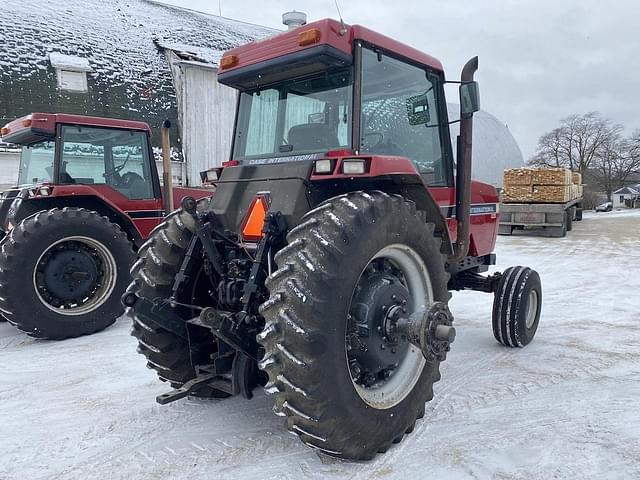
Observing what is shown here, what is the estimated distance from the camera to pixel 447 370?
425cm

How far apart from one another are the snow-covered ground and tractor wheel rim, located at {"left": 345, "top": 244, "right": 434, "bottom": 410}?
297mm

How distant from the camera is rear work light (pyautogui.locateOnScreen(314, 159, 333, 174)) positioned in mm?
2904

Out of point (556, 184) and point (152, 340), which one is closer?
point (152, 340)

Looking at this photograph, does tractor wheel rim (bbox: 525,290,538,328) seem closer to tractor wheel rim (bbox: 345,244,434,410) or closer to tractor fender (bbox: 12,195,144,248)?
tractor wheel rim (bbox: 345,244,434,410)

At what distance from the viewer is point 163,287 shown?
3244 millimetres

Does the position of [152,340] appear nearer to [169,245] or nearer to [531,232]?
[169,245]

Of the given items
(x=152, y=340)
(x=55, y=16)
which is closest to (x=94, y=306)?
(x=152, y=340)

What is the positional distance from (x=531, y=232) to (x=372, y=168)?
617 inches

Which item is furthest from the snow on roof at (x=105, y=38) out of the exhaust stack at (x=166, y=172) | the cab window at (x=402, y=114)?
the cab window at (x=402, y=114)

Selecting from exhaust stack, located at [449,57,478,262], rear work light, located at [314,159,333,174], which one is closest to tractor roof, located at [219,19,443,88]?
exhaust stack, located at [449,57,478,262]

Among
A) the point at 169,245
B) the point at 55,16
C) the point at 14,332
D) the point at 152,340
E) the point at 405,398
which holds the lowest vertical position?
the point at 14,332

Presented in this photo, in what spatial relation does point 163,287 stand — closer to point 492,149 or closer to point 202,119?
point 202,119

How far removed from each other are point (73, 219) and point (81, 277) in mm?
641

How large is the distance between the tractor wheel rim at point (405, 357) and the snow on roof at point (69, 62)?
46.9ft
